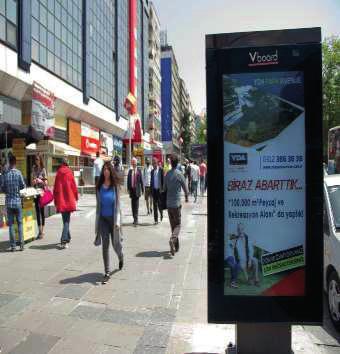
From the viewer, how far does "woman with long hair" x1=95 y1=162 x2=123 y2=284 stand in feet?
21.0

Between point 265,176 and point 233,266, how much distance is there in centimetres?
73

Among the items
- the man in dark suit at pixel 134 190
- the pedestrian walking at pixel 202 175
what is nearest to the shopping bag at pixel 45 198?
the man in dark suit at pixel 134 190

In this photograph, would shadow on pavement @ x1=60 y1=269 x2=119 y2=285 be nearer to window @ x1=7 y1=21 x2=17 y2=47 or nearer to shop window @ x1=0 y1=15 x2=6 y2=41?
shop window @ x1=0 y1=15 x2=6 y2=41

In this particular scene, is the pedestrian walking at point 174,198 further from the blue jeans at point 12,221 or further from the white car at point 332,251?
the white car at point 332,251

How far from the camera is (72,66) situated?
31.3m

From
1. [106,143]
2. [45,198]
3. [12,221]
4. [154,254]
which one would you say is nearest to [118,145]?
[106,143]

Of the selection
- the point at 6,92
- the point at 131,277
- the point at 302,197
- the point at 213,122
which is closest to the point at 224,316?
the point at 302,197

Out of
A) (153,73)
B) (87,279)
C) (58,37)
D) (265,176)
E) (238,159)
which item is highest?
(153,73)

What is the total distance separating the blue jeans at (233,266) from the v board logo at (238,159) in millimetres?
716

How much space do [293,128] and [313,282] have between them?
117 cm

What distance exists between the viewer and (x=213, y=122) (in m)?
3.18

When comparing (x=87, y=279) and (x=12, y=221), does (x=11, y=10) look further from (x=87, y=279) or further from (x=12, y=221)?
(x=87, y=279)

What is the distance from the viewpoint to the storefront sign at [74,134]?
106 feet

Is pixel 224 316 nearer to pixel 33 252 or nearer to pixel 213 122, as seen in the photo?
pixel 213 122
